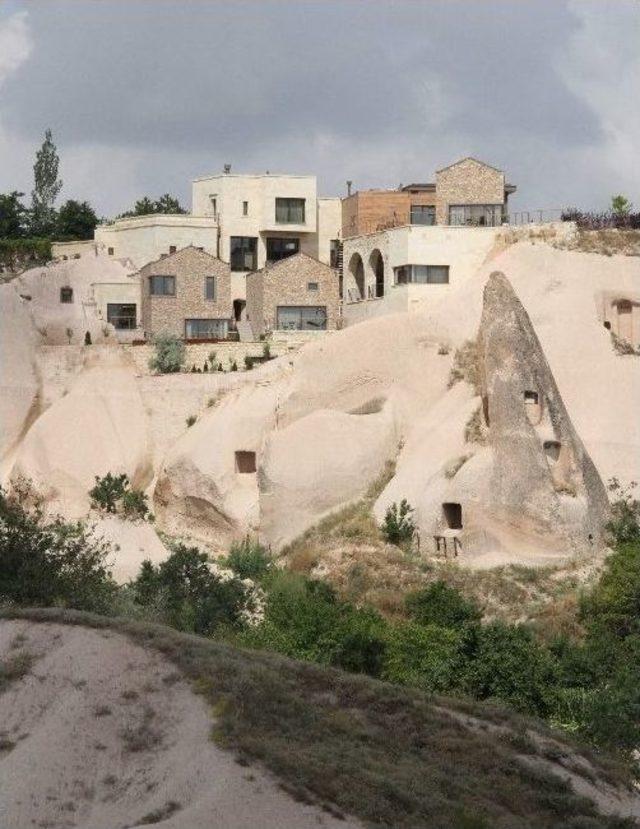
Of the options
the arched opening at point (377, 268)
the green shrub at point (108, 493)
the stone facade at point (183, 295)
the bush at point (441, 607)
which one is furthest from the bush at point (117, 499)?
the bush at point (441, 607)

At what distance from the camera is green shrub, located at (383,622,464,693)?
5712 cm

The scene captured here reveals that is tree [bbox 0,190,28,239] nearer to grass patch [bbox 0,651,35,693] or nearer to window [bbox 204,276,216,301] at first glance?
window [bbox 204,276,216,301]

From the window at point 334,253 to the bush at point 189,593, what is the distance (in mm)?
21086

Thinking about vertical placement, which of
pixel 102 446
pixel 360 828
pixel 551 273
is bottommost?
pixel 360 828

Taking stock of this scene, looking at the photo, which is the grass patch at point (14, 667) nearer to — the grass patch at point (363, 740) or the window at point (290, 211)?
the grass patch at point (363, 740)

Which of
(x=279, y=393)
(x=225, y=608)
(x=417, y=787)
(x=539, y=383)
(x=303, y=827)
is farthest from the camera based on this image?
(x=279, y=393)

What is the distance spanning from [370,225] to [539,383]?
16018 mm

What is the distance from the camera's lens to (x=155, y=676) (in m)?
44.4

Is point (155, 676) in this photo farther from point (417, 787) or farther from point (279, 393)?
point (279, 393)

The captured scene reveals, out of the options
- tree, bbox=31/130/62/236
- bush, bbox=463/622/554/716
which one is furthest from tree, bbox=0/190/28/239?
bush, bbox=463/622/554/716

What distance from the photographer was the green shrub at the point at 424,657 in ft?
187

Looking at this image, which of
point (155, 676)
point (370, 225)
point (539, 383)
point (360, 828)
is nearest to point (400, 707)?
point (155, 676)

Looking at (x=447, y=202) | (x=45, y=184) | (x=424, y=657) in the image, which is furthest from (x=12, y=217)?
(x=424, y=657)

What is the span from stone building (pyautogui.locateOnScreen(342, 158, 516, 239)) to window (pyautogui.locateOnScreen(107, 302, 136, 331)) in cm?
879
